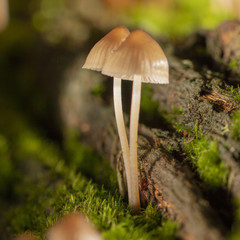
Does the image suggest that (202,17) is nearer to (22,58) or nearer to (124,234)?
(22,58)

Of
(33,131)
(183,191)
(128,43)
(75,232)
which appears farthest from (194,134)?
(33,131)

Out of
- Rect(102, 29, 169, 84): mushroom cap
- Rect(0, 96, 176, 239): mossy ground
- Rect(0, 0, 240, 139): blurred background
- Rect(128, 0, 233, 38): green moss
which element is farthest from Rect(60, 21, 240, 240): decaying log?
Rect(128, 0, 233, 38): green moss

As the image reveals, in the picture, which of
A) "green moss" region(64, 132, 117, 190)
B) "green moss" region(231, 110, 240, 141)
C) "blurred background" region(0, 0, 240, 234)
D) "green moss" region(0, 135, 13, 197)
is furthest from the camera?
"blurred background" region(0, 0, 240, 234)

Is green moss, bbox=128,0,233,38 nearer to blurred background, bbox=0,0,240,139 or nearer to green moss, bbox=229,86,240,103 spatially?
blurred background, bbox=0,0,240,139

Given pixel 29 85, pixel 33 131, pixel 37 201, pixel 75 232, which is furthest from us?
pixel 29 85

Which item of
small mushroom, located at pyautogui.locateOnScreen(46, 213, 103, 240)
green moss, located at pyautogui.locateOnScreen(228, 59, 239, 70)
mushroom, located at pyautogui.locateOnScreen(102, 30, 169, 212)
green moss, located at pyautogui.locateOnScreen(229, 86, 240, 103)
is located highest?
mushroom, located at pyautogui.locateOnScreen(102, 30, 169, 212)

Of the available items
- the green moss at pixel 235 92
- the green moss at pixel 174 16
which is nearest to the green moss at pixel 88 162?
the green moss at pixel 235 92

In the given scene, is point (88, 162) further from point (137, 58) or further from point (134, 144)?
point (137, 58)
